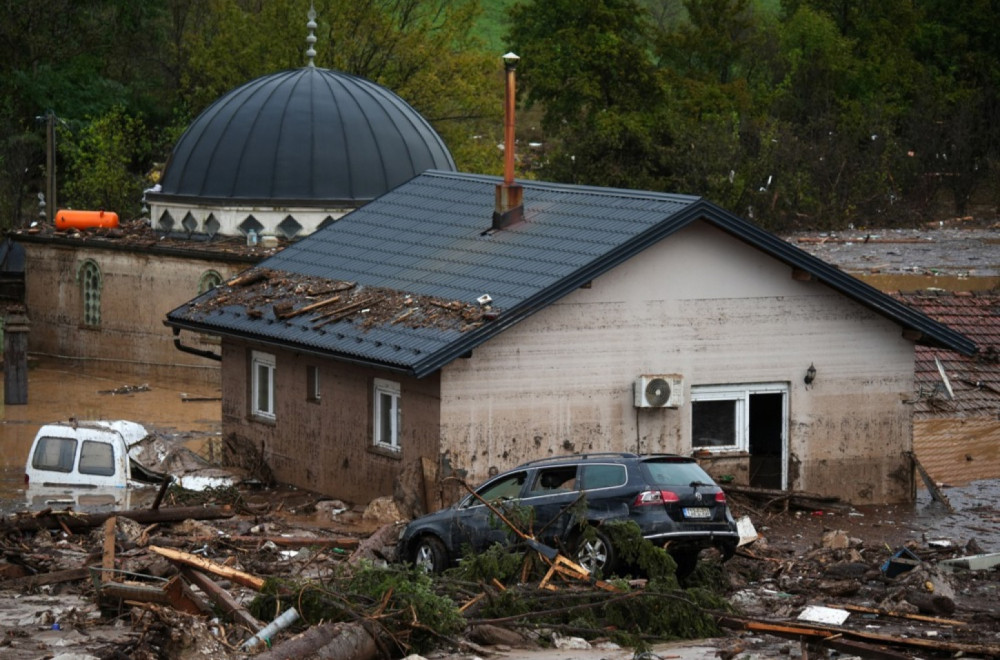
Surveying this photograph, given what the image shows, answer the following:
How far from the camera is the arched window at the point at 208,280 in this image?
44.7m

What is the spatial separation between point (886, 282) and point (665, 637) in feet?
125

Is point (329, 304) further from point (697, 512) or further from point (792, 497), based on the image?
point (697, 512)

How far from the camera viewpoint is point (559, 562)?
57.5ft

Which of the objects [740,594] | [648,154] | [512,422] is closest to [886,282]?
[648,154]

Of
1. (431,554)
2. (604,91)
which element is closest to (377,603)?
(431,554)

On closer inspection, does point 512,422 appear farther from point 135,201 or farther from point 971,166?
point 971,166

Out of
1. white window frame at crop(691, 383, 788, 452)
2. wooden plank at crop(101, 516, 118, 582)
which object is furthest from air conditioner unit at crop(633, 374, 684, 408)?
wooden plank at crop(101, 516, 118, 582)

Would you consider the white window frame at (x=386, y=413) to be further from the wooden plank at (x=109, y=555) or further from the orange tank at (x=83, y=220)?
the orange tank at (x=83, y=220)

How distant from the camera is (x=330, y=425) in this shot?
26.8m

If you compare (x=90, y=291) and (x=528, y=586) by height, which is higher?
(x=90, y=291)

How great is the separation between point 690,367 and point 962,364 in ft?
33.0

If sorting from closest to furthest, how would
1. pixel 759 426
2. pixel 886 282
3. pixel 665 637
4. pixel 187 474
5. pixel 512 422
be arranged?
pixel 665 637 → pixel 512 422 → pixel 759 426 → pixel 187 474 → pixel 886 282

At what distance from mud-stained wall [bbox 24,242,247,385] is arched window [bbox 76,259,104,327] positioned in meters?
0.11

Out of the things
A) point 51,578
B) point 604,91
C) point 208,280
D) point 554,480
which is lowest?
point 51,578
